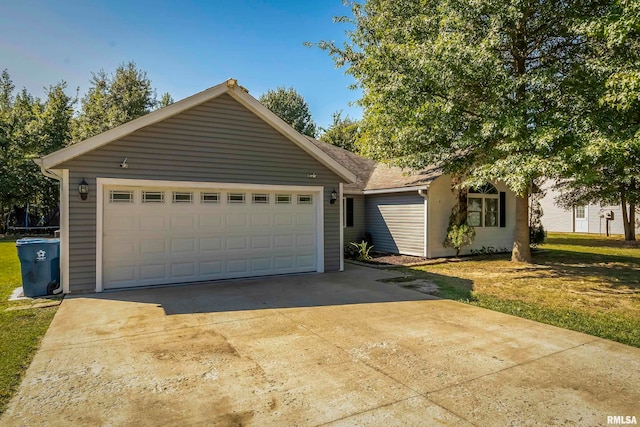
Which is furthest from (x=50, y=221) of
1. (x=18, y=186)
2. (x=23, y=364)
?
(x=23, y=364)

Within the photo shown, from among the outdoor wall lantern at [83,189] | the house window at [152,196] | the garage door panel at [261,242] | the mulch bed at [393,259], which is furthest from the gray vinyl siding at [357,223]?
the outdoor wall lantern at [83,189]

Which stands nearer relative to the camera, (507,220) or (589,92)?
(589,92)

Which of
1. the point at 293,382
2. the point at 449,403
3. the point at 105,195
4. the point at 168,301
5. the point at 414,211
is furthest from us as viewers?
the point at 414,211

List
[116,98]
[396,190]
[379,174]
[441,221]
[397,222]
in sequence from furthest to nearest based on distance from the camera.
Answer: [116,98] < [379,174] < [397,222] < [396,190] < [441,221]

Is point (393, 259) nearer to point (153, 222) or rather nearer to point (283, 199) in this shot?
point (283, 199)

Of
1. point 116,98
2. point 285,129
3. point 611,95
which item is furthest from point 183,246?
point 116,98

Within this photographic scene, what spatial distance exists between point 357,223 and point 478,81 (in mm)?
7953

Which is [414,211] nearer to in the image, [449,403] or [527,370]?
[527,370]

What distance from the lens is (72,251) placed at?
7.41 metres

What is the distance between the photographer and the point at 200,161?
8.62m

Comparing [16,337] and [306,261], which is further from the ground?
[306,261]

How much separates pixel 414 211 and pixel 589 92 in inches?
267

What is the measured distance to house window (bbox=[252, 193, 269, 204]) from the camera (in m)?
9.47

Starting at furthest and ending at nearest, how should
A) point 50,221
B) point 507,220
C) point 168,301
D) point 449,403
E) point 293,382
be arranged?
1. point 50,221
2. point 507,220
3. point 168,301
4. point 293,382
5. point 449,403
